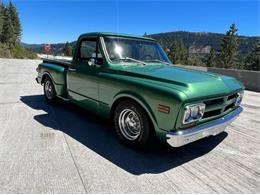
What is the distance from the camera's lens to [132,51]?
459 centimetres

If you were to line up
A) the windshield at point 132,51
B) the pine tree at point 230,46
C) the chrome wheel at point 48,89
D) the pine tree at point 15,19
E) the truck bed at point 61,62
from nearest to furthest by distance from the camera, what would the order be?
the windshield at point 132,51, the truck bed at point 61,62, the chrome wheel at point 48,89, the pine tree at point 230,46, the pine tree at point 15,19

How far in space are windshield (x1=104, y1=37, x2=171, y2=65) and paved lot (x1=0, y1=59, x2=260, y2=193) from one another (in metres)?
1.53

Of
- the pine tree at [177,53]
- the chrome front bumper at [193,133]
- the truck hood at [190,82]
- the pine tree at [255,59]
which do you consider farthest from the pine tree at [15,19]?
the chrome front bumper at [193,133]

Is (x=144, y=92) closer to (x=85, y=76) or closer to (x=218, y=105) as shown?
Result: (x=218, y=105)

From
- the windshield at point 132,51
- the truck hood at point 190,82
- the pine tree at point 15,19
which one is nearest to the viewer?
the truck hood at point 190,82

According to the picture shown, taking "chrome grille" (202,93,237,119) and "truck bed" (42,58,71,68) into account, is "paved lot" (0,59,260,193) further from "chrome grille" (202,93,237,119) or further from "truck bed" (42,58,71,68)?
"truck bed" (42,58,71,68)

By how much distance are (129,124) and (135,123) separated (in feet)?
0.47

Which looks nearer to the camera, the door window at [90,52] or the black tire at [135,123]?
the black tire at [135,123]

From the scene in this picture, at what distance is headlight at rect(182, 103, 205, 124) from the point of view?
9.87ft

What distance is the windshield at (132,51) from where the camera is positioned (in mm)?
4379

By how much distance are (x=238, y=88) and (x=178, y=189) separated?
7.29 ft

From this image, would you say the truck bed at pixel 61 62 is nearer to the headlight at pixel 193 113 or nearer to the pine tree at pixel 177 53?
the headlight at pixel 193 113

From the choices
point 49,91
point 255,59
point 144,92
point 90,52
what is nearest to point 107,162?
point 144,92

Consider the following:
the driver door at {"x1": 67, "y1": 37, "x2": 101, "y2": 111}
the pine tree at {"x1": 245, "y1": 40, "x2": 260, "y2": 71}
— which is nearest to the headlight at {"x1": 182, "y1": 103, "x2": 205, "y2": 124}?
the driver door at {"x1": 67, "y1": 37, "x2": 101, "y2": 111}
